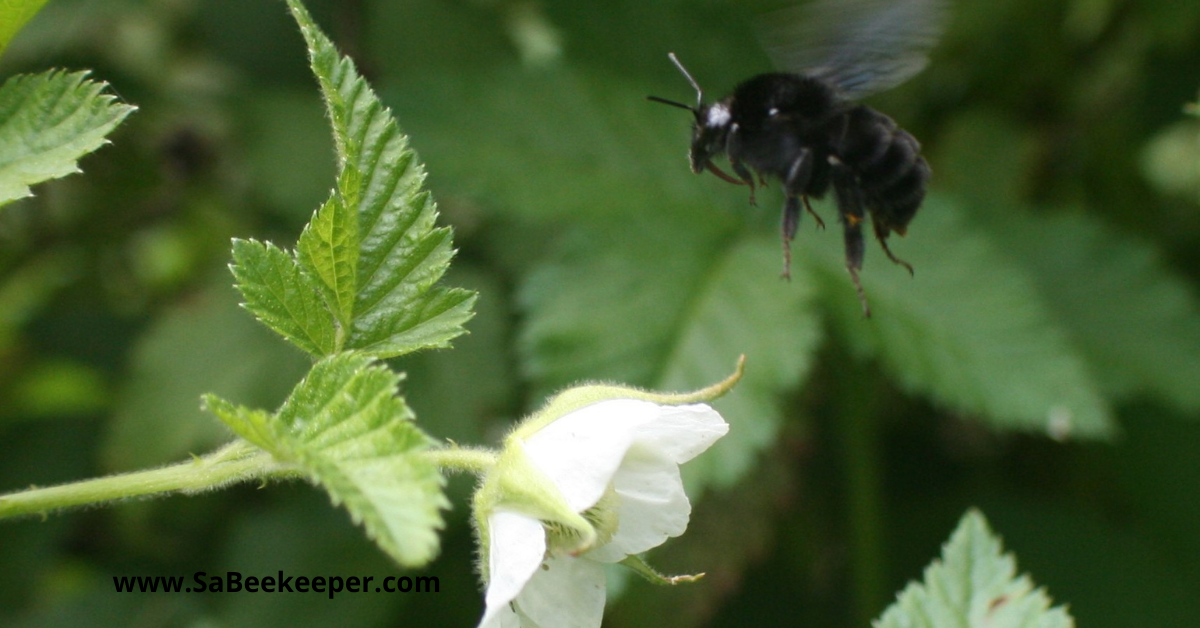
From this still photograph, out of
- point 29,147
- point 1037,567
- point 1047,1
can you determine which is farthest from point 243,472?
point 1047,1

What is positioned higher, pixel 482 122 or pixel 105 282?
pixel 482 122

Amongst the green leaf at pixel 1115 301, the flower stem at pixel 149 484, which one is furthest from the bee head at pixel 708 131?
the green leaf at pixel 1115 301

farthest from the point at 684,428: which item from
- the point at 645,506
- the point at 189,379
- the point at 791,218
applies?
the point at 189,379

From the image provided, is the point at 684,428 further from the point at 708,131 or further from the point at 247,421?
the point at 708,131

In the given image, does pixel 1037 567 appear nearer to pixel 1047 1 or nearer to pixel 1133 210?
pixel 1133 210

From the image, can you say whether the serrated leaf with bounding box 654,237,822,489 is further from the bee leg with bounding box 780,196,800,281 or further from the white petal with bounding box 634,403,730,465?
the white petal with bounding box 634,403,730,465

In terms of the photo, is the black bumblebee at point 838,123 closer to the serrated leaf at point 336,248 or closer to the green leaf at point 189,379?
the serrated leaf at point 336,248

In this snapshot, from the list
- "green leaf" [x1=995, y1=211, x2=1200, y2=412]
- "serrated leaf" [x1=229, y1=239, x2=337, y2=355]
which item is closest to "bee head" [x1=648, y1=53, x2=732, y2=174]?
"serrated leaf" [x1=229, y1=239, x2=337, y2=355]
